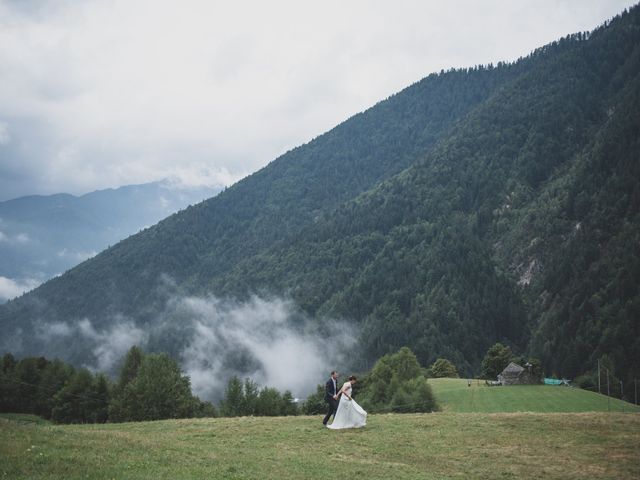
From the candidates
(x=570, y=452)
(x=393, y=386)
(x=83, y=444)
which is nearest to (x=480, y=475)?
(x=570, y=452)

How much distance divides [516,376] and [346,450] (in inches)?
4168

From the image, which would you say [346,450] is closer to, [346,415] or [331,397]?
[346,415]

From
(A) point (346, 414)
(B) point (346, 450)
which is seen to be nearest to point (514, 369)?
(A) point (346, 414)

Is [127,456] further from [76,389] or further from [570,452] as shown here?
[76,389]

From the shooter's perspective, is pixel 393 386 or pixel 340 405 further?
pixel 393 386

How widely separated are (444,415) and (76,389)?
68.4 metres

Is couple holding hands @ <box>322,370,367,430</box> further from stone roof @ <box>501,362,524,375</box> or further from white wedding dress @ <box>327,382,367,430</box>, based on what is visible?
stone roof @ <box>501,362,524,375</box>

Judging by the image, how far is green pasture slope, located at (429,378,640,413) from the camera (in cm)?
7334

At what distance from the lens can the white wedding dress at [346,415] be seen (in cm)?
3127

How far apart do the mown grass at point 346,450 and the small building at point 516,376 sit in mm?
92604

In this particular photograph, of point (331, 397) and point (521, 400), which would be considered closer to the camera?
point (331, 397)

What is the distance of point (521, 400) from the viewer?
8375cm

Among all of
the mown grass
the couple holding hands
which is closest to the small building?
the mown grass

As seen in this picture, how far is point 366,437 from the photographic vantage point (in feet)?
95.1
